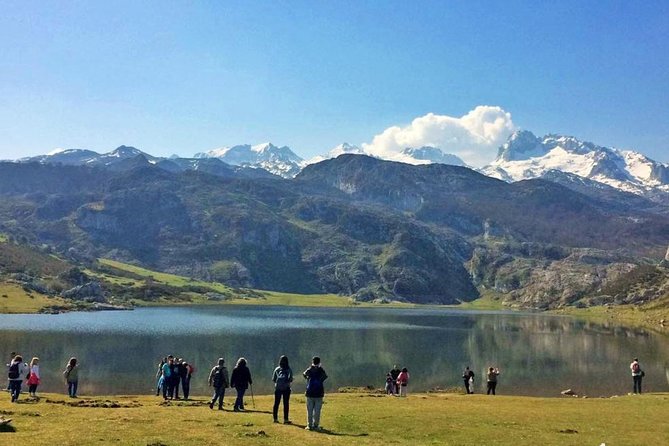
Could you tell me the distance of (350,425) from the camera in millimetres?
34219

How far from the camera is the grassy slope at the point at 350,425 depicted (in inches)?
1110

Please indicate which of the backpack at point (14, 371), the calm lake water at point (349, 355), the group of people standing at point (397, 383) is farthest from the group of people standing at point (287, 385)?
the calm lake water at point (349, 355)

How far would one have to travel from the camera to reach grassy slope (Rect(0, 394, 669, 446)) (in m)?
28.2

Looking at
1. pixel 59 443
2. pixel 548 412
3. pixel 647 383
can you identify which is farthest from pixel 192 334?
pixel 59 443

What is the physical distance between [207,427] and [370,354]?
271 ft

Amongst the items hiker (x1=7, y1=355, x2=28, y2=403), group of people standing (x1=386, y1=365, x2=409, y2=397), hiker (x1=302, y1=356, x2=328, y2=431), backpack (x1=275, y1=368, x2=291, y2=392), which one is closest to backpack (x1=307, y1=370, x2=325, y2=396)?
hiker (x1=302, y1=356, x2=328, y2=431)

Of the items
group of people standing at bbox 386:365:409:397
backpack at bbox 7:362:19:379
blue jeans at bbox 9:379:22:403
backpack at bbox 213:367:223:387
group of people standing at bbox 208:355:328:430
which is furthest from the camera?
group of people standing at bbox 386:365:409:397

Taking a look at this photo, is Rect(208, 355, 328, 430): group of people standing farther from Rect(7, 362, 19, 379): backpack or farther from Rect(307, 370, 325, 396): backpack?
Rect(7, 362, 19, 379): backpack

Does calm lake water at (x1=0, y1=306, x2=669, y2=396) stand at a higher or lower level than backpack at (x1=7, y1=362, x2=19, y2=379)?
lower

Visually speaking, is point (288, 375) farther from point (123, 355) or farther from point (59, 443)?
point (123, 355)

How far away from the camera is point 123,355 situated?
322ft

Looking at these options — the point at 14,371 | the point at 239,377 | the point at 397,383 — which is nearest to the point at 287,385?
the point at 239,377

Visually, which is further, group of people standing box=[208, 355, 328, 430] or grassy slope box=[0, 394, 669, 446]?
group of people standing box=[208, 355, 328, 430]

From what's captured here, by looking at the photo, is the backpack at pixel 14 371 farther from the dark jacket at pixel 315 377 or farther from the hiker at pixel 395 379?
the hiker at pixel 395 379
